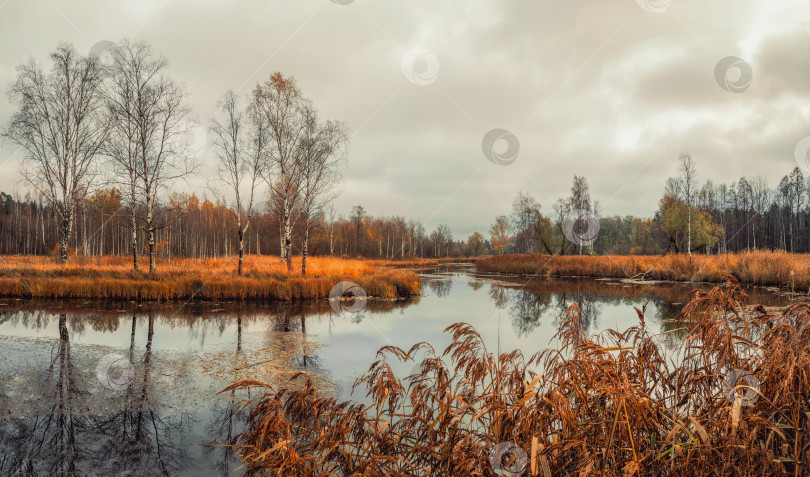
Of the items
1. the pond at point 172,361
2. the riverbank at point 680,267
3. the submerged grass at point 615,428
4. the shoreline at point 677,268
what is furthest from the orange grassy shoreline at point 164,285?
the riverbank at point 680,267

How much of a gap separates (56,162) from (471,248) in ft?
482

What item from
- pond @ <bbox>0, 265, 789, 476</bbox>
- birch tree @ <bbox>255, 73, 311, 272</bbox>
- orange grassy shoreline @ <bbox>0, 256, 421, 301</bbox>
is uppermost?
birch tree @ <bbox>255, 73, 311, 272</bbox>

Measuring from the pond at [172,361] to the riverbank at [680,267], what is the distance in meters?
7.95

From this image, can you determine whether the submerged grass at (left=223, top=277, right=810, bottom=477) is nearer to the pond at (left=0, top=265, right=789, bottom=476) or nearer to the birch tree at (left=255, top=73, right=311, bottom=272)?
the pond at (left=0, top=265, right=789, bottom=476)

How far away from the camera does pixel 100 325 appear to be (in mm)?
12344

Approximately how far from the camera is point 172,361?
869cm

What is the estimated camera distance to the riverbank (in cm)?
2448

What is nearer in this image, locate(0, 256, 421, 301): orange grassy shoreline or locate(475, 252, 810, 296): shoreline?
locate(0, 256, 421, 301): orange grassy shoreline

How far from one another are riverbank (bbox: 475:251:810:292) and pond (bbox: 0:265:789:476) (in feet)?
26.1

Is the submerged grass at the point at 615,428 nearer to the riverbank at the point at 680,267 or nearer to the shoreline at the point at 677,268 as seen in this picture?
the shoreline at the point at 677,268

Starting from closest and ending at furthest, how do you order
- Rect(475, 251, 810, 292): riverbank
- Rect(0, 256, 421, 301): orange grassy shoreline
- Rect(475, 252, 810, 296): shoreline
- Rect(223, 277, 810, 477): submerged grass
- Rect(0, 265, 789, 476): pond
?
Rect(223, 277, 810, 477): submerged grass → Rect(0, 265, 789, 476): pond → Rect(0, 256, 421, 301): orange grassy shoreline → Rect(475, 252, 810, 296): shoreline → Rect(475, 251, 810, 292): riverbank

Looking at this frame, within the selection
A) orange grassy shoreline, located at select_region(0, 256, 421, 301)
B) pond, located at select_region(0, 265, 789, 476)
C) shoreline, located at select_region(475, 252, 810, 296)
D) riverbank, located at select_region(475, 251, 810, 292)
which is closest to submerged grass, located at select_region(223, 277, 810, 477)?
pond, located at select_region(0, 265, 789, 476)

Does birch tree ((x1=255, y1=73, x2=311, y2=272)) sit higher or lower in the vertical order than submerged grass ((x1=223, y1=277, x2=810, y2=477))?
higher

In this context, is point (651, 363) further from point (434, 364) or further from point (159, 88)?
point (159, 88)
